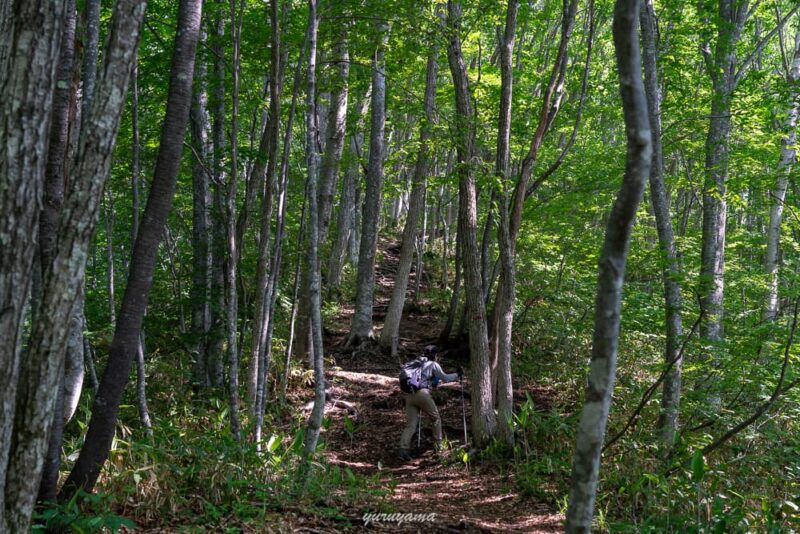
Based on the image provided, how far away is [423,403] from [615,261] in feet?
20.3

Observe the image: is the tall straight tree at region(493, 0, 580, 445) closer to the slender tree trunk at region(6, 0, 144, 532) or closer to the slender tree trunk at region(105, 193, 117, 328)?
the slender tree trunk at region(105, 193, 117, 328)

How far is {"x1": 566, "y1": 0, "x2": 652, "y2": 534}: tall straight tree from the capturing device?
316 centimetres

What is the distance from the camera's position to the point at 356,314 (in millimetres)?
13055

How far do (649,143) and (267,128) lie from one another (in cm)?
647

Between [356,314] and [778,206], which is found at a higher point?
[778,206]

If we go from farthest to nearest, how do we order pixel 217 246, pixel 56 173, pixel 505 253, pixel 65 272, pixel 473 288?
pixel 217 246 → pixel 473 288 → pixel 505 253 → pixel 56 173 → pixel 65 272

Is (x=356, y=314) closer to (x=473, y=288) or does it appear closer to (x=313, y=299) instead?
(x=473, y=288)

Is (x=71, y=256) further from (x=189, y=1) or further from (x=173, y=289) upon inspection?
(x=173, y=289)

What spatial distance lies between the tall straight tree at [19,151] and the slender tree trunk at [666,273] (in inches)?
240

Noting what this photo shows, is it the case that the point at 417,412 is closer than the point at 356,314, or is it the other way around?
the point at 417,412

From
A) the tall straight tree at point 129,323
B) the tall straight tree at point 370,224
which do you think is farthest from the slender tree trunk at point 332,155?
the tall straight tree at point 129,323

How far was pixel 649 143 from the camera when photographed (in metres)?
3.17

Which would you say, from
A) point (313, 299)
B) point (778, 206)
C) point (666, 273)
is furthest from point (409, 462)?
point (778, 206)

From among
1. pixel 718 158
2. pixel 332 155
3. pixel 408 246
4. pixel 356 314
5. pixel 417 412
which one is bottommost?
pixel 417 412
